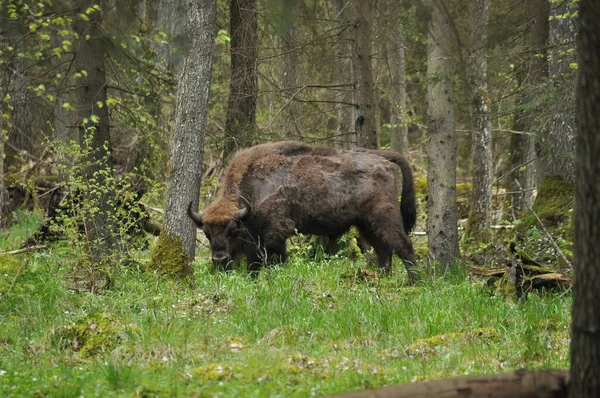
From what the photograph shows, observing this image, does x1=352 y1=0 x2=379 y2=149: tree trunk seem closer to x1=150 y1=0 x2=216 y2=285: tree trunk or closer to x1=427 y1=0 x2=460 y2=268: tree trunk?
x1=427 y1=0 x2=460 y2=268: tree trunk

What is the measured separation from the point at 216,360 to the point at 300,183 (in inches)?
255

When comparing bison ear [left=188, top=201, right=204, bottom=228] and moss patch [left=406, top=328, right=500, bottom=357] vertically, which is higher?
bison ear [left=188, top=201, right=204, bottom=228]

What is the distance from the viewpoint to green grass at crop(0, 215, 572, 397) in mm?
5859

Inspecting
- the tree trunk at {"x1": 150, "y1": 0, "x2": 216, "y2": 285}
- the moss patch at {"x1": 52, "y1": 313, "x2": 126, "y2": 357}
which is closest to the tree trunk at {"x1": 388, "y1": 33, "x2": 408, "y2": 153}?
the tree trunk at {"x1": 150, "y1": 0, "x2": 216, "y2": 285}

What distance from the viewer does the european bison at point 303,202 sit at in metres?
12.1

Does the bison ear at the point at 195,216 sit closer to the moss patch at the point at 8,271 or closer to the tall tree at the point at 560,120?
the moss patch at the point at 8,271

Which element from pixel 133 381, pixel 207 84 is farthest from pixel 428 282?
pixel 133 381

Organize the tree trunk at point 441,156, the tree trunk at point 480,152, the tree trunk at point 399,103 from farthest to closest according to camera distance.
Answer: the tree trunk at point 399,103 < the tree trunk at point 480,152 < the tree trunk at point 441,156

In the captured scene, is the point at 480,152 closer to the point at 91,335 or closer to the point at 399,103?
the point at 399,103

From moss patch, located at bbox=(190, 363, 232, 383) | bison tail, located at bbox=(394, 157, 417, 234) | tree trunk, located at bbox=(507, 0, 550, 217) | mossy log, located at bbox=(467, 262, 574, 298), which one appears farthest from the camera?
tree trunk, located at bbox=(507, 0, 550, 217)

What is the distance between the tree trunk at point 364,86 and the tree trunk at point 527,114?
269cm

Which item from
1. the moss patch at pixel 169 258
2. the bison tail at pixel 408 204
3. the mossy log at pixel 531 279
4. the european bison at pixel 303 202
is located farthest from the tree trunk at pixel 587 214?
the bison tail at pixel 408 204

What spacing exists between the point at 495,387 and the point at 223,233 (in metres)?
8.20

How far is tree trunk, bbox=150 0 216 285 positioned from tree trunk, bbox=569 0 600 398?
7.12 m
